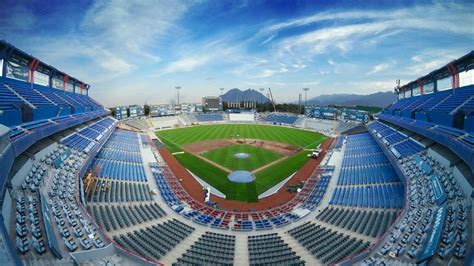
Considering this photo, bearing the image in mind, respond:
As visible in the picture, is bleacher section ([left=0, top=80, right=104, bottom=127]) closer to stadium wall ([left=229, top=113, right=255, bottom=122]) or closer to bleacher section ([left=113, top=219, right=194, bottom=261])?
bleacher section ([left=113, top=219, right=194, bottom=261])

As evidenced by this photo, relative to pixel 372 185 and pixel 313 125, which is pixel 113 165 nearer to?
pixel 372 185

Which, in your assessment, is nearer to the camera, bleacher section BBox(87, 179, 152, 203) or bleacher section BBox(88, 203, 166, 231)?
bleacher section BBox(88, 203, 166, 231)

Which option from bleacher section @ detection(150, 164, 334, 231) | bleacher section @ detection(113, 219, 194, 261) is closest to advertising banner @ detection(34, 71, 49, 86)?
bleacher section @ detection(150, 164, 334, 231)

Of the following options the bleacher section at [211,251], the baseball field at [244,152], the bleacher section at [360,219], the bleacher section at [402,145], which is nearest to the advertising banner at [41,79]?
the baseball field at [244,152]

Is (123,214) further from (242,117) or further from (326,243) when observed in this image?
(242,117)

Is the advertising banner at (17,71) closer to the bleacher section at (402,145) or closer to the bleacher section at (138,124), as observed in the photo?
the bleacher section at (138,124)

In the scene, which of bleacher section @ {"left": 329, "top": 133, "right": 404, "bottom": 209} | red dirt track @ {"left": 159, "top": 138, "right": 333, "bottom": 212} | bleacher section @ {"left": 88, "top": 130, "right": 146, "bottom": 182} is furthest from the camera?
bleacher section @ {"left": 88, "top": 130, "right": 146, "bottom": 182}

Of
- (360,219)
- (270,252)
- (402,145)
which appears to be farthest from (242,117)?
(270,252)
